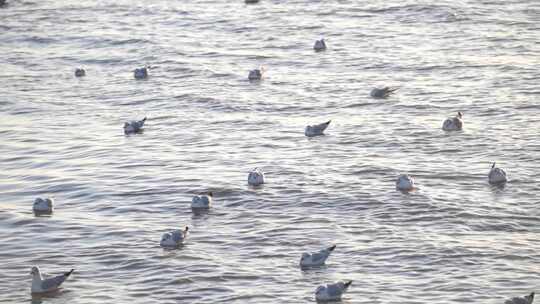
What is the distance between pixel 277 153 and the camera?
3497 cm

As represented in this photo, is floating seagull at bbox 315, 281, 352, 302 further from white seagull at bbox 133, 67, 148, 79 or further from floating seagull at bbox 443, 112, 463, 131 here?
white seagull at bbox 133, 67, 148, 79

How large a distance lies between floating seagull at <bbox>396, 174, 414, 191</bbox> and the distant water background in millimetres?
264

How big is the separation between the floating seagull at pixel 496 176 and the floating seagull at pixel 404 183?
2.18 metres

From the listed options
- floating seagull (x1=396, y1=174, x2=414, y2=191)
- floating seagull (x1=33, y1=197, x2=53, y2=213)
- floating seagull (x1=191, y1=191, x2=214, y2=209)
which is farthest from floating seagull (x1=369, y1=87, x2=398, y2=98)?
floating seagull (x1=33, y1=197, x2=53, y2=213)

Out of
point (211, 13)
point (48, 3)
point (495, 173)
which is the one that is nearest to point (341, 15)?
point (211, 13)

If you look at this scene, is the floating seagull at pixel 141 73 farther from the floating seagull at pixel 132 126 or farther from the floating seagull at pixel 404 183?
the floating seagull at pixel 404 183

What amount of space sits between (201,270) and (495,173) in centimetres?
912

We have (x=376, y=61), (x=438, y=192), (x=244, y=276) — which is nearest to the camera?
(x=244, y=276)

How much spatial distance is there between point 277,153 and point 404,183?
19.7ft

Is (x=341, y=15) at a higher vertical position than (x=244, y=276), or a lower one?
higher

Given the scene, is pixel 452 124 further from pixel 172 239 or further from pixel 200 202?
pixel 172 239

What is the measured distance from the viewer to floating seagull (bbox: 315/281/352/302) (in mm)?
23297

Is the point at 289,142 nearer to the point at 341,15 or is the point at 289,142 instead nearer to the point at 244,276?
the point at 244,276

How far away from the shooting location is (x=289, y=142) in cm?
3612
